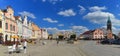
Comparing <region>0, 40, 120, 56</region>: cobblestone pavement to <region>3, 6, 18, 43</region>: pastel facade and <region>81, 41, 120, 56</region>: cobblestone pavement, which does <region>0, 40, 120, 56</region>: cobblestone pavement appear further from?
<region>3, 6, 18, 43</region>: pastel facade

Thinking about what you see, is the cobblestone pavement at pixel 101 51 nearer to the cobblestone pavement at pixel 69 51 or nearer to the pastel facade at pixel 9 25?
the cobblestone pavement at pixel 69 51

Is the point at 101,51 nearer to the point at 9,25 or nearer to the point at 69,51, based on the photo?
the point at 69,51

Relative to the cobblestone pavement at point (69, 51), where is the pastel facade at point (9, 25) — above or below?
above

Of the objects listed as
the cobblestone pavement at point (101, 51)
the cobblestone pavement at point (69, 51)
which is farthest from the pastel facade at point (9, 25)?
the cobblestone pavement at point (101, 51)

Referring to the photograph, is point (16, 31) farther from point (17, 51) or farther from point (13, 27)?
point (17, 51)

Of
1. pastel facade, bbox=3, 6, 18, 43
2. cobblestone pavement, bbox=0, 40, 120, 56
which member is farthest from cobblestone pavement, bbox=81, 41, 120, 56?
pastel facade, bbox=3, 6, 18, 43

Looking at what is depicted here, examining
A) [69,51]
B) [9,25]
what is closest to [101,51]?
[69,51]

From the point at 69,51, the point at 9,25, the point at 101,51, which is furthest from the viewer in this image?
the point at 9,25

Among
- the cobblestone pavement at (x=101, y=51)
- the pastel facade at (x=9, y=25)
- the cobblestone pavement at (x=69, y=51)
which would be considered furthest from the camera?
the pastel facade at (x=9, y=25)

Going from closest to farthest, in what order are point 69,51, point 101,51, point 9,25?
1. point 69,51
2. point 101,51
3. point 9,25

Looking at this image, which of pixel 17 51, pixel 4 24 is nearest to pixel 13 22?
pixel 4 24

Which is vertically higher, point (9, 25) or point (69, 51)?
point (9, 25)

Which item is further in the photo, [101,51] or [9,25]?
[9,25]

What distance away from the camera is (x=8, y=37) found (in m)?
60.5
